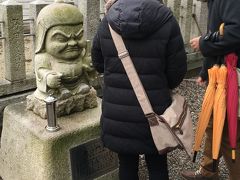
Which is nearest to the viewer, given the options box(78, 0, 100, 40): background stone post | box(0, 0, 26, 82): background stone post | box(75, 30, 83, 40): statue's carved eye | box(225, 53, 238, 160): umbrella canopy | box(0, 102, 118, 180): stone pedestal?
box(225, 53, 238, 160): umbrella canopy

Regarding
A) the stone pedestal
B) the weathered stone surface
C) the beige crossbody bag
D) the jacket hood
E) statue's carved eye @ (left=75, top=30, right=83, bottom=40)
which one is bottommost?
the stone pedestal

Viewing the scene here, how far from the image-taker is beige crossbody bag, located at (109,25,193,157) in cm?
219

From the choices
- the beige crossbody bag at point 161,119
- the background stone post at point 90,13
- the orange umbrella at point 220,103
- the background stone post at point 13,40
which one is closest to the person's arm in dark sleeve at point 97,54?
the beige crossbody bag at point 161,119

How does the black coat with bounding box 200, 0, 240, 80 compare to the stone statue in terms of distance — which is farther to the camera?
the stone statue

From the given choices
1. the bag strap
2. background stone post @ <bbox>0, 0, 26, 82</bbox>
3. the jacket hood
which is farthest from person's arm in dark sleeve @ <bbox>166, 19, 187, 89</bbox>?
background stone post @ <bbox>0, 0, 26, 82</bbox>

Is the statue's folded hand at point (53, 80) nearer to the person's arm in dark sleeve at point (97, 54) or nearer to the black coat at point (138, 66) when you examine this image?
the person's arm in dark sleeve at point (97, 54)

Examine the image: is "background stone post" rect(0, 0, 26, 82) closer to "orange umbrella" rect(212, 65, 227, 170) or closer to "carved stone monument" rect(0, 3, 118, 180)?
"carved stone monument" rect(0, 3, 118, 180)

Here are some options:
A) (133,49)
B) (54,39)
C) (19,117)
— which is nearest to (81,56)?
(54,39)

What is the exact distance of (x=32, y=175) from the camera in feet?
9.62

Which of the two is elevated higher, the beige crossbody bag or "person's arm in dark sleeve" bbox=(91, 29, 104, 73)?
"person's arm in dark sleeve" bbox=(91, 29, 104, 73)

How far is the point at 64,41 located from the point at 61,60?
171 mm

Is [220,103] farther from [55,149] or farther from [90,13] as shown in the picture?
[90,13]

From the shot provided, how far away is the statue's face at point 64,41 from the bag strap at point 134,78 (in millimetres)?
764

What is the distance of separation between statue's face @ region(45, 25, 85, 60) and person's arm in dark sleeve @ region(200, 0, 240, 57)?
101cm
